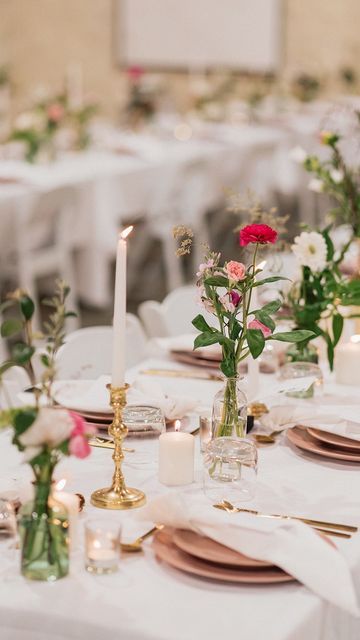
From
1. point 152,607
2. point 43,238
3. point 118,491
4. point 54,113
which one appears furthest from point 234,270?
point 54,113

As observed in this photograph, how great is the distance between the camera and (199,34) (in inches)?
470

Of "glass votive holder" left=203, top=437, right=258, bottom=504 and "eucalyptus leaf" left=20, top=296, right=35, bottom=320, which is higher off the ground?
"eucalyptus leaf" left=20, top=296, right=35, bottom=320

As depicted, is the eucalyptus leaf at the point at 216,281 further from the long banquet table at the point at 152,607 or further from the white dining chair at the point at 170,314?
the white dining chair at the point at 170,314

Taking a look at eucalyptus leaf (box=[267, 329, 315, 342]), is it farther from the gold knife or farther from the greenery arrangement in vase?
the greenery arrangement in vase

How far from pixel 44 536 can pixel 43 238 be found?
4813 mm

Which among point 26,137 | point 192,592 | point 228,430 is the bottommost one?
point 192,592

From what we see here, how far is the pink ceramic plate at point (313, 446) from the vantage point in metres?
2.01

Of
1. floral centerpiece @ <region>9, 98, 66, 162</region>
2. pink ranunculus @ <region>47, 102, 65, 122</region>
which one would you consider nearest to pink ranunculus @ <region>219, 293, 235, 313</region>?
floral centerpiece @ <region>9, 98, 66, 162</region>

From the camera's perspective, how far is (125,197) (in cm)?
650

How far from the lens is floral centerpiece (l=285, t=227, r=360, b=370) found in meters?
2.45

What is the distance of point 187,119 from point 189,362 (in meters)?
6.61

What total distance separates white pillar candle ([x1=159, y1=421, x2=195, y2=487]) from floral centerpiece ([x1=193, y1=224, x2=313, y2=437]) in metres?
0.12

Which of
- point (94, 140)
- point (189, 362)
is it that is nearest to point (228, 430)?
point (189, 362)

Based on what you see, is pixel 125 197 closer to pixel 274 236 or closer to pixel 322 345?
pixel 322 345
